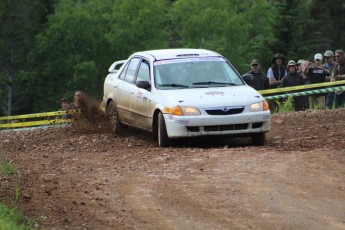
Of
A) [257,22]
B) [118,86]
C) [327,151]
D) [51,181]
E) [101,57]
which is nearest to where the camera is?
[51,181]

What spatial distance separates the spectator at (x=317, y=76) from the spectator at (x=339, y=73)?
1.38 feet

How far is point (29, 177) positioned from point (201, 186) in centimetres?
222

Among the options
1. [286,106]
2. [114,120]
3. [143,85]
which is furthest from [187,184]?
[286,106]

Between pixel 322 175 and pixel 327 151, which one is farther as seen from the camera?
pixel 327 151

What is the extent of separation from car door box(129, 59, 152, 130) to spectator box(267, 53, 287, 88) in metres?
6.45

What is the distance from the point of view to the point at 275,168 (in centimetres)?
1209

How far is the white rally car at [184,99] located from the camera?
1502 centimetres

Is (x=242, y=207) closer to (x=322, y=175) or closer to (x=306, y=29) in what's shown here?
(x=322, y=175)

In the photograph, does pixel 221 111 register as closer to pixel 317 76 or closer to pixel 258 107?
pixel 258 107

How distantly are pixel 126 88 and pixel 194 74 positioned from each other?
59.8 inches

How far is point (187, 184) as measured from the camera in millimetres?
11141

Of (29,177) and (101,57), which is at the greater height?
(29,177)

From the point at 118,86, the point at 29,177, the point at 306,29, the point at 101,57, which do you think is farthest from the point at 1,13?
the point at 29,177

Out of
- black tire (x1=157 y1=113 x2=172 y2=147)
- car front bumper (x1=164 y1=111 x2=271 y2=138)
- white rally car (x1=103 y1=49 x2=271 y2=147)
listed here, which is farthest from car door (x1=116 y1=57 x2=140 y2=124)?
car front bumper (x1=164 y1=111 x2=271 y2=138)
